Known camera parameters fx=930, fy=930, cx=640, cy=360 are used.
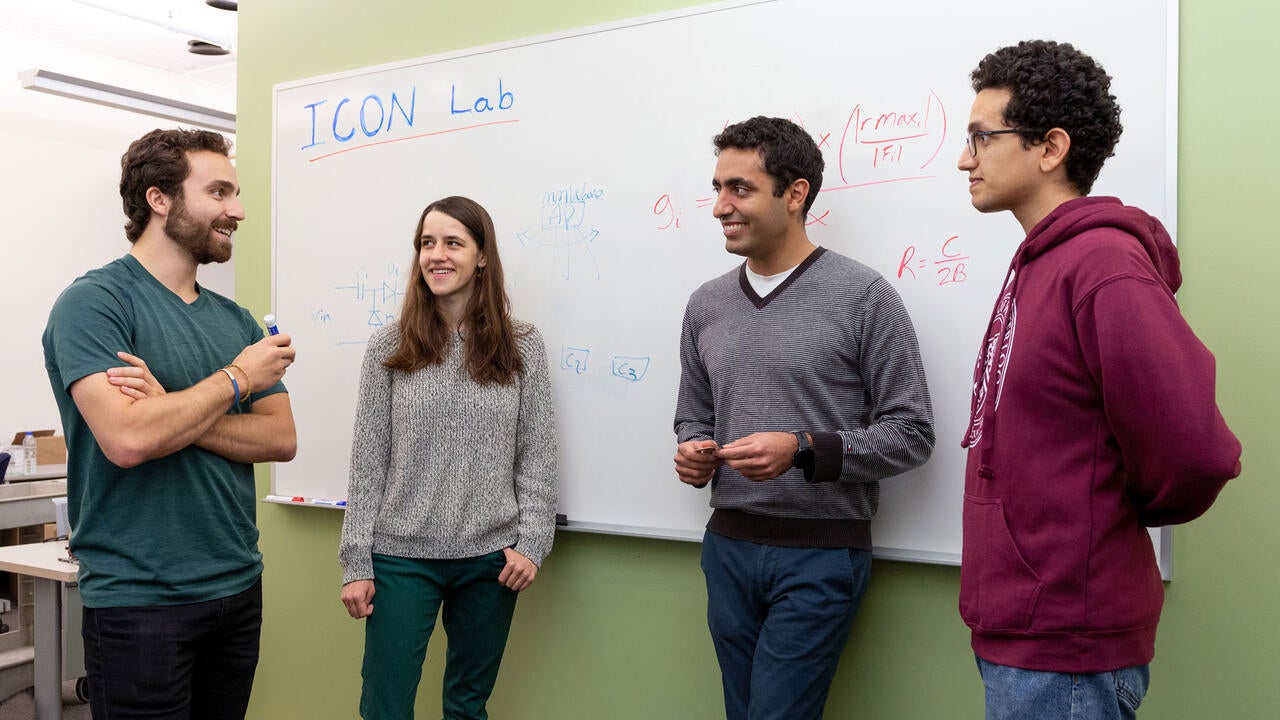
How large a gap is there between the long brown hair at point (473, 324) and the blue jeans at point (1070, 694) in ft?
4.30

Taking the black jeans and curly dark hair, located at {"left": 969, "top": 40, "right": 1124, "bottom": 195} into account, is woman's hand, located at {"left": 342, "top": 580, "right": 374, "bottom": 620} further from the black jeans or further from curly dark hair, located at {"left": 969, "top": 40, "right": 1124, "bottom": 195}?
curly dark hair, located at {"left": 969, "top": 40, "right": 1124, "bottom": 195}

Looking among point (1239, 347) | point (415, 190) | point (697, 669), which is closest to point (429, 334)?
point (415, 190)

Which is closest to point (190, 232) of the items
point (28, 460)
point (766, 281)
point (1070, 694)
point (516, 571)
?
point (516, 571)

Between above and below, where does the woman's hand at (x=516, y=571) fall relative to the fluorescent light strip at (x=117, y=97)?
below

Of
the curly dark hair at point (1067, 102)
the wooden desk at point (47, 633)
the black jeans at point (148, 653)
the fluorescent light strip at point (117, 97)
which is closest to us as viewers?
the curly dark hair at point (1067, 102)

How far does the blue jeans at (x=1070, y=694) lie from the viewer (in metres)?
1.17

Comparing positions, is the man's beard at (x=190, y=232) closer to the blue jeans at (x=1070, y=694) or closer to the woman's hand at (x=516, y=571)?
the woman's hand at (x=516, y=571)

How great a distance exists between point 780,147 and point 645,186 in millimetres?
514

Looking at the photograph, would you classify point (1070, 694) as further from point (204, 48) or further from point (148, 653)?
point (204, 48)

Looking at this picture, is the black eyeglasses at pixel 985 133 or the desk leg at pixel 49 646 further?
the desk leg at pixel 49 646

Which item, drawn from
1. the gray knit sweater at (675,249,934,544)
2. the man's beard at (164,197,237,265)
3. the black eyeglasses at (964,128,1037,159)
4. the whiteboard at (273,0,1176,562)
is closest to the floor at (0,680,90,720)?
the whiteboard at (273,0,1176,562)

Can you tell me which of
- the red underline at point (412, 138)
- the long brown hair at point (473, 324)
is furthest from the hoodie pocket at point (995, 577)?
the red underline at point (412, 138)

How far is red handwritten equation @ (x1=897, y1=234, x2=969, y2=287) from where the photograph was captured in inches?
77.2

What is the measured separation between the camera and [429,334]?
2.17 metres
